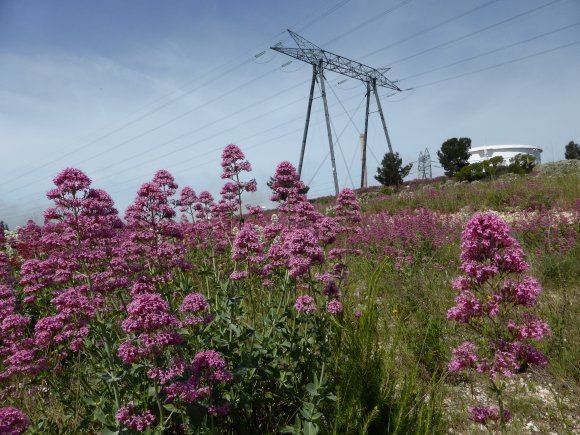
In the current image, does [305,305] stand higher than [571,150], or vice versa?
[571,150]

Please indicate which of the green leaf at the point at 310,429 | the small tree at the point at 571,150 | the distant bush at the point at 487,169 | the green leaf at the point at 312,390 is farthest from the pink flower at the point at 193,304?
the small tree at the point at 571,150

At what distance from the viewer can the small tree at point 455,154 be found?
3509cm

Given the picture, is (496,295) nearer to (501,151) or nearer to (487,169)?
(487,169)

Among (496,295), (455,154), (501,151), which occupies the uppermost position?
(501,151)

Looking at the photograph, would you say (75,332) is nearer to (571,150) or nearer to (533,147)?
(571,150)

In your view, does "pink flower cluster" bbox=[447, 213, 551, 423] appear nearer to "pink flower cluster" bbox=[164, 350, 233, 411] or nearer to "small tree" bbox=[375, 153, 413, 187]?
"pink flower cluster" bbox=[164, 350, 233, 411]

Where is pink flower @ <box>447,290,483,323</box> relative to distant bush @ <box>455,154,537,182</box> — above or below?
below

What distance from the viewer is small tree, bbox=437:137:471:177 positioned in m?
35.1

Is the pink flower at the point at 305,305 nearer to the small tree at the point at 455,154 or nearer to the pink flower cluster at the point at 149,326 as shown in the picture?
the pink flower cluster at the point at 149,326

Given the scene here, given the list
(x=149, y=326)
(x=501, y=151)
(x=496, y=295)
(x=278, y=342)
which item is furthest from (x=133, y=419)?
(x=501, y=151)

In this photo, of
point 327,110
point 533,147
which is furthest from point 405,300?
point 533,147

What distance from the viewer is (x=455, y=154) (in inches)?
1390

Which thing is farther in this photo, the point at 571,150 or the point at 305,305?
the point at 571,150

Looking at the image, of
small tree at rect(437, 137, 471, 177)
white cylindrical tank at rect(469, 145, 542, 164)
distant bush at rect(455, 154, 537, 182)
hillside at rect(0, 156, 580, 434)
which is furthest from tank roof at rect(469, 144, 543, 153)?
hillside at rect(0, 156, 580, 434)
